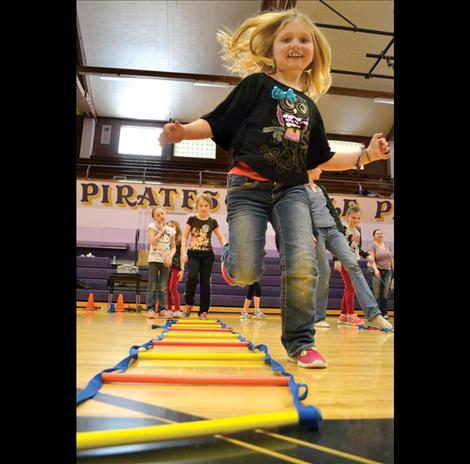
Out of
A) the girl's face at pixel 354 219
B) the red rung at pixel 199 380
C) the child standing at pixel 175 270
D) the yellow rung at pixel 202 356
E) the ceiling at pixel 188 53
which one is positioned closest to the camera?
the red rung at pixel 199 380

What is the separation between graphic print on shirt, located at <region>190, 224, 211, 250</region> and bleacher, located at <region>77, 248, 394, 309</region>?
247 cm

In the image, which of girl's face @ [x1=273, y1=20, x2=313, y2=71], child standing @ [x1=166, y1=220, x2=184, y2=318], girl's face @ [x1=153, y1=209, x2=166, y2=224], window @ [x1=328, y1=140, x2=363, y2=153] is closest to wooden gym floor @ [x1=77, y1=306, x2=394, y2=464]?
girl's face @ [x1=273, y1=20, x2=313, y2=71]

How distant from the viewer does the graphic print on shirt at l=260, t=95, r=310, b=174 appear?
160 cm

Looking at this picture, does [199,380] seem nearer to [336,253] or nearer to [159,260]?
[336,253]

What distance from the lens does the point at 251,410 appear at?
96 centimetres

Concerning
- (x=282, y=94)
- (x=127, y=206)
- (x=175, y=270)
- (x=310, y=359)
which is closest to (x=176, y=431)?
(x=310, y=359)

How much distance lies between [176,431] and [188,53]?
32.3ft

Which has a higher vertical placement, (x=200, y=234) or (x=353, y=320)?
(x=200, y=234)

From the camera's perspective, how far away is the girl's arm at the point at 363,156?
153 centimetres

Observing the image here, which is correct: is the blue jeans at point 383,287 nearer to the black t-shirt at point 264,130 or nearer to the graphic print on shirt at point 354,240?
the graphic print on shirt at point 354,240

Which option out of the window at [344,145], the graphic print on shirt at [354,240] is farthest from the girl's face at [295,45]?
the window at [344,145]
